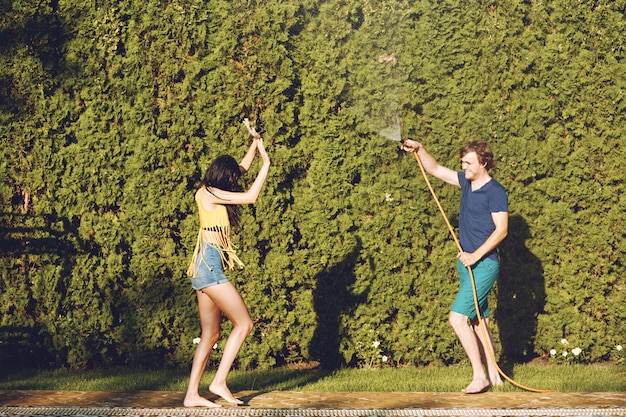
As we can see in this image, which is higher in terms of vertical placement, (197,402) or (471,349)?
(471,349)

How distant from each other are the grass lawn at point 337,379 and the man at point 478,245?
345mm

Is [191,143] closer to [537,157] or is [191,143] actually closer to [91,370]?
[91,370]

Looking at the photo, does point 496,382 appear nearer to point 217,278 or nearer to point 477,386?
point 477,386

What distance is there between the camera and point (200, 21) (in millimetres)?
8156

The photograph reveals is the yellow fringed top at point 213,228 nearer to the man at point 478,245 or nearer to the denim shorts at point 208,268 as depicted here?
the denim shorts at point 208,268

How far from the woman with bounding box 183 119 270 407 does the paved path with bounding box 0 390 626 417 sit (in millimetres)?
228

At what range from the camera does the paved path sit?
20.2ft

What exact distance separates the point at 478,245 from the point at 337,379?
169 cm

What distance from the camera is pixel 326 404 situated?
6.54 metres

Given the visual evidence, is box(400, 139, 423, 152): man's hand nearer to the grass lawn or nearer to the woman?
the woman

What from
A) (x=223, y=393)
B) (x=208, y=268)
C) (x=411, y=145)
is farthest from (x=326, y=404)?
(x=411, y=145)

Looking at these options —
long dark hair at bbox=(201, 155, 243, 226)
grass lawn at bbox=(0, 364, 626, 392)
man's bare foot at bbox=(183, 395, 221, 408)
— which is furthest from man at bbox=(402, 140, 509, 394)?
man's bare foot at bbox=(183, 395, 221, 408)

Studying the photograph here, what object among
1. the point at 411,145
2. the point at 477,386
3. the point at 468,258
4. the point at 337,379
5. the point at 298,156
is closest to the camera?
the point at 477,386

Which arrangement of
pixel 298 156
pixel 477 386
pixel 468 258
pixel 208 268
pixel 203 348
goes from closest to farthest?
pixel 208 268 → pixel 203 348 → pixel 477 386 → pixel 468 258 → pixel 298 156
